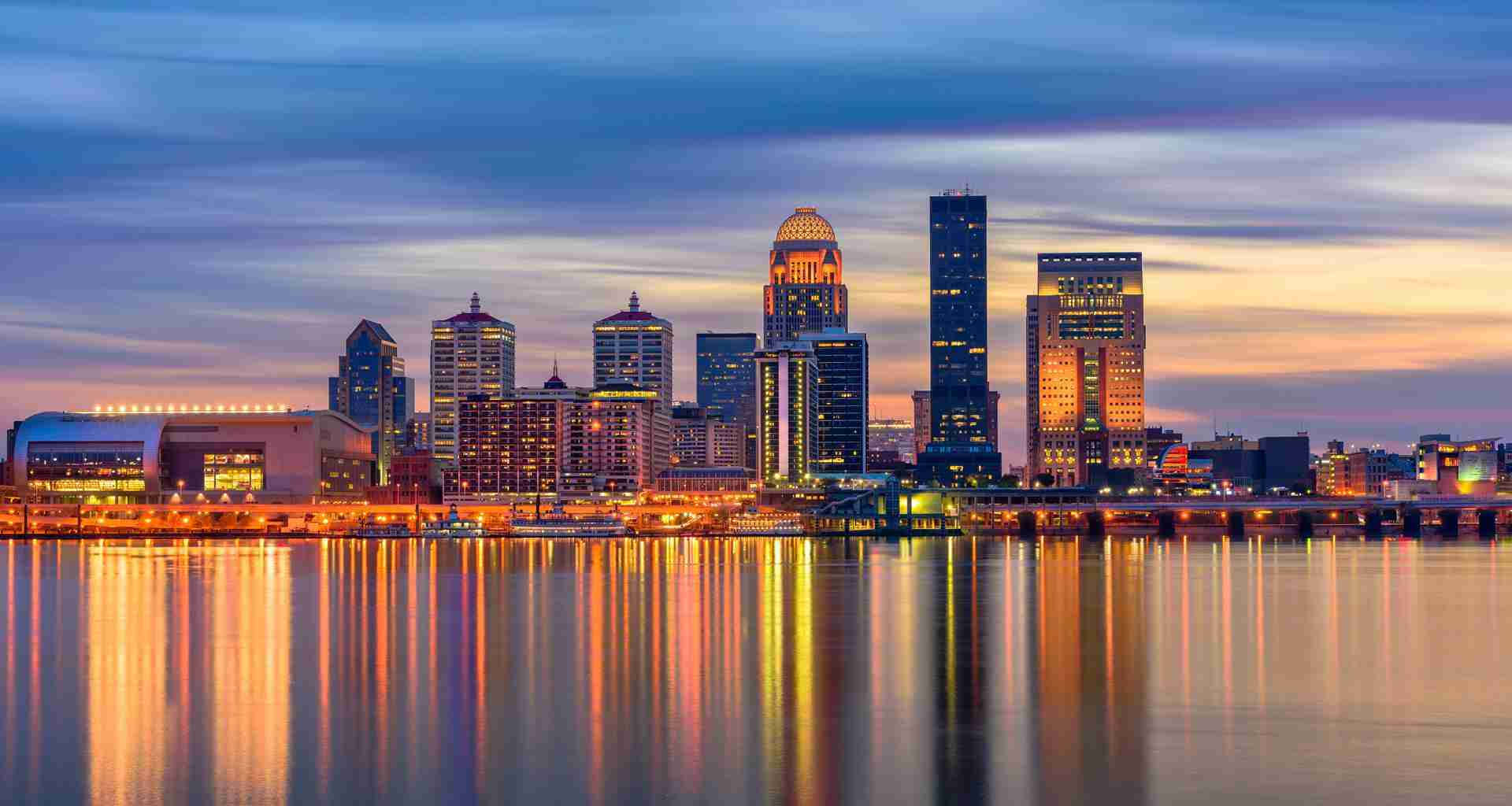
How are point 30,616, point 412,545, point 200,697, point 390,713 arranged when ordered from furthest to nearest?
point 412,545 < point 30,616 < point 200,697 < point 390,713

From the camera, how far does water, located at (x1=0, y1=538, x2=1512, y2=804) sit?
133 feet

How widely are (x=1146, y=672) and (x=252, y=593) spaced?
184 feet

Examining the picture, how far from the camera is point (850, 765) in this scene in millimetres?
42219

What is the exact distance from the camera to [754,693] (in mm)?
54406

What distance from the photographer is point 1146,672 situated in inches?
2363

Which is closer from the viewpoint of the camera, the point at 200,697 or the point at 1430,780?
the point at 1430,780

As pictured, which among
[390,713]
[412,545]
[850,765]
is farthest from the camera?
[412,545]

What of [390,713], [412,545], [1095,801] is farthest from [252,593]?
[412,545]

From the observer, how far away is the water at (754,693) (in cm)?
4050

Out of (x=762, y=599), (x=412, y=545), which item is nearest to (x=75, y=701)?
(x=762, y=599)

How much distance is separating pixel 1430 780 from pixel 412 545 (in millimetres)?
165940

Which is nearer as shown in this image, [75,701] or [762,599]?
[75,701]

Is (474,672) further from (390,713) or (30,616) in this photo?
(30,616)

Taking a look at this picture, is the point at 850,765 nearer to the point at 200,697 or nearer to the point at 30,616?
the point at 200,697
